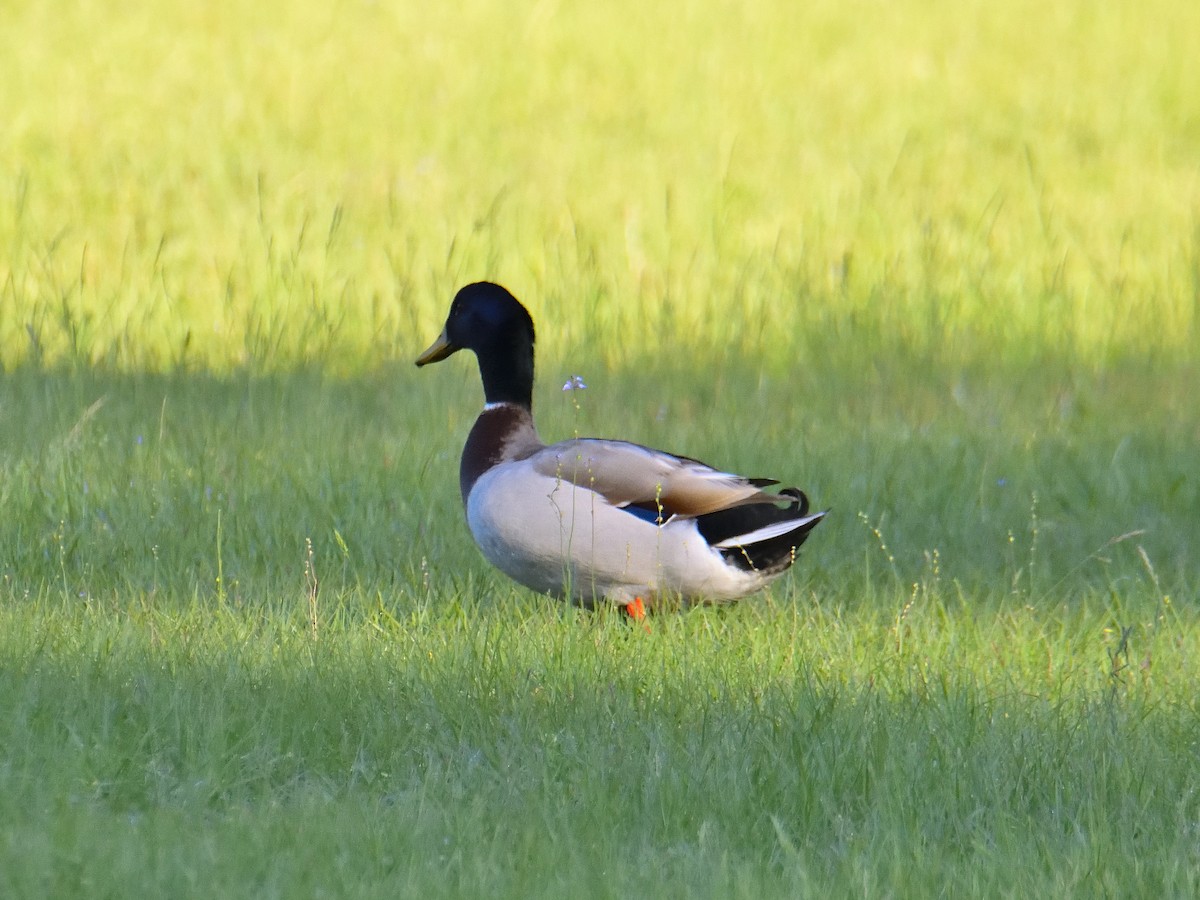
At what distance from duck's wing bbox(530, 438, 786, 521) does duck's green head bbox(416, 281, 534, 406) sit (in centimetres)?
55

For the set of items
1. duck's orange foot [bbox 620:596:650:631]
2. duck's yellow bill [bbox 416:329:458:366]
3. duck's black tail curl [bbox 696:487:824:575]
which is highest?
duck's yellow bill [bbox 416:329:458:366]

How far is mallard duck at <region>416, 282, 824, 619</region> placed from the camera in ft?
16.1

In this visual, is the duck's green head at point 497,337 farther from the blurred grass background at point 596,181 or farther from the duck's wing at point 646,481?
the blurred grass background at point 596,181

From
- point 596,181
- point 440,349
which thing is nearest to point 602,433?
point 440,349

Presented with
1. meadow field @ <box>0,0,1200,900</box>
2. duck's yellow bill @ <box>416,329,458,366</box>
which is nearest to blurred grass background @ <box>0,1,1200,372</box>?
meadow field @ <box>0,0,1200,900</box>

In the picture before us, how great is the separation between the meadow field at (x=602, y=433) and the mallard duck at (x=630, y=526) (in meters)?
0.14

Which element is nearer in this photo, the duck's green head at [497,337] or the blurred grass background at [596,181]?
the duck's green head at [497,337]

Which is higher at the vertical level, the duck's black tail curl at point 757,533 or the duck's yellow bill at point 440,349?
the duck's yellow bill at point 440,349

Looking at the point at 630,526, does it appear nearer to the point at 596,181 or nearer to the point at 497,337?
the point at 497,337

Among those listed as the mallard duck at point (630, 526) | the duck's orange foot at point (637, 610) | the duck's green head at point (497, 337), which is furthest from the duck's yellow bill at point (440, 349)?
the duck's orange foot at point (637, 610)

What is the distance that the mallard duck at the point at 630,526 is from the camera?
492 centimetres

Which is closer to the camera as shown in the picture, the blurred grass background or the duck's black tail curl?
the duck's black tail curl

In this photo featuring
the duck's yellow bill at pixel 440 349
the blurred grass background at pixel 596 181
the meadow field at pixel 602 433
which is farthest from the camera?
the blurred grass background at pixel 596 181

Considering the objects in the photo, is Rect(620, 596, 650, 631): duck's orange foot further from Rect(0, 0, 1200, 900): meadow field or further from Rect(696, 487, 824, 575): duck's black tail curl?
Rect(696, 487, 824, 575): duck's black tail curl
